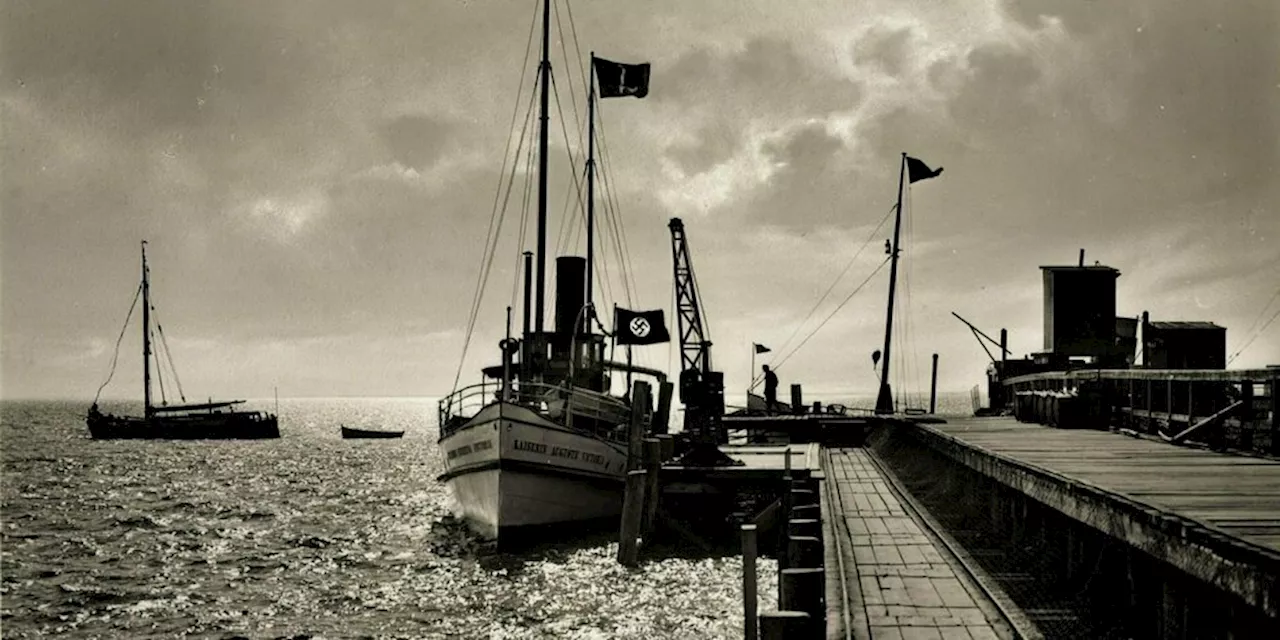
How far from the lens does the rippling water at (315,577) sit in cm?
1719

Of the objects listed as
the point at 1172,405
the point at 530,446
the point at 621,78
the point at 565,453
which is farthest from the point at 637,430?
the point at 621,78

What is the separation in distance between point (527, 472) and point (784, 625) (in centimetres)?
1656

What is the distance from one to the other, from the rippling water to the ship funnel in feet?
24.9

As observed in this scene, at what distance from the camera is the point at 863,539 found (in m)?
11.5

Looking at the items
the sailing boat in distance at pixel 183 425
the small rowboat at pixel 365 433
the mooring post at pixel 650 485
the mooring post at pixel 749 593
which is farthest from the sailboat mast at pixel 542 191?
the small rowboat at pixel 365 433

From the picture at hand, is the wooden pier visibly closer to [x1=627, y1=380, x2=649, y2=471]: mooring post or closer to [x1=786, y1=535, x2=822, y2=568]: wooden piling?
[x1=786, y1=535, x2=822, y2=568]: wooden piling

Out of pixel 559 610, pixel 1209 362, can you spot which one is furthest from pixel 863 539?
pixel 1209 362

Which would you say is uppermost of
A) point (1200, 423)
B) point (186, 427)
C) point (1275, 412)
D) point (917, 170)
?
point (917, 170)

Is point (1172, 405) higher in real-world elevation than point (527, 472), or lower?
higher

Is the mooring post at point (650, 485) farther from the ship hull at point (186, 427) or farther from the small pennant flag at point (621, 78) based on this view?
the ship hull at point (186, 427)

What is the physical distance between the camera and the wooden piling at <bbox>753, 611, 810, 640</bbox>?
6.65m

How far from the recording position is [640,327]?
35.4 metres

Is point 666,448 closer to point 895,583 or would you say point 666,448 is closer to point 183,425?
point 895,583

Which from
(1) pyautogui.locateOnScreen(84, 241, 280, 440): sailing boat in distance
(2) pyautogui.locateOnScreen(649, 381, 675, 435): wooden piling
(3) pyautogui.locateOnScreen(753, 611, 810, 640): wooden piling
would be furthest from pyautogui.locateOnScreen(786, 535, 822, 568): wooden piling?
(1) pyautogui.locateOnScreen(84, 241, 280, 440): sailing boat in distance
